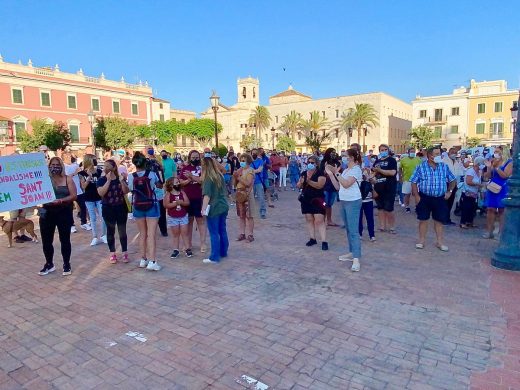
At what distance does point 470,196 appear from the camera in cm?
827

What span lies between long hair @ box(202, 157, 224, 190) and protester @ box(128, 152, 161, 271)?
2.65 feet

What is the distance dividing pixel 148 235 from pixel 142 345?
95.1 inches

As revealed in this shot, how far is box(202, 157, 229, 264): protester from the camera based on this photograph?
596cm

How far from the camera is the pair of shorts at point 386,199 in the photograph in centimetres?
764

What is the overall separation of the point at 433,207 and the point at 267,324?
3.97 m

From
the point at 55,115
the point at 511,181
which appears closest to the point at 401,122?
the point at 55,115

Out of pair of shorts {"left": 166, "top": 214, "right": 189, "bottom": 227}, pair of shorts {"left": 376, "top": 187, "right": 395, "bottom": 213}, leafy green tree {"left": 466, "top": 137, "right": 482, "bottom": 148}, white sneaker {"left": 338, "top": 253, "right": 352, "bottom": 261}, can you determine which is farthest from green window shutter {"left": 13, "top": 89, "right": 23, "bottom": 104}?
leafy green tree {"left": 466, "top": 137, "right": 482, "bottom": 148}

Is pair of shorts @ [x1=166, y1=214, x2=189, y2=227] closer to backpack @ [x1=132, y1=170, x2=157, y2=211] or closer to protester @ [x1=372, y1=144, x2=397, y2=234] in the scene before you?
backpack @ [x1=132, y1=170, x2=157, y2=211]

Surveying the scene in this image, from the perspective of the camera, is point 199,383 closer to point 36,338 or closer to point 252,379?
point 252,379

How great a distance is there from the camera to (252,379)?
303 centimetres

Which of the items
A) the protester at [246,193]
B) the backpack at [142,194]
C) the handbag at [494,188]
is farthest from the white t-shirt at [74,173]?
the handbag at [494,188]

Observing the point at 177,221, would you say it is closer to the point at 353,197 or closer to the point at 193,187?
the point at 193,187

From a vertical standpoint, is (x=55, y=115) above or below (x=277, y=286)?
above

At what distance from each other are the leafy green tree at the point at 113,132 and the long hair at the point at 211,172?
4184 cm
